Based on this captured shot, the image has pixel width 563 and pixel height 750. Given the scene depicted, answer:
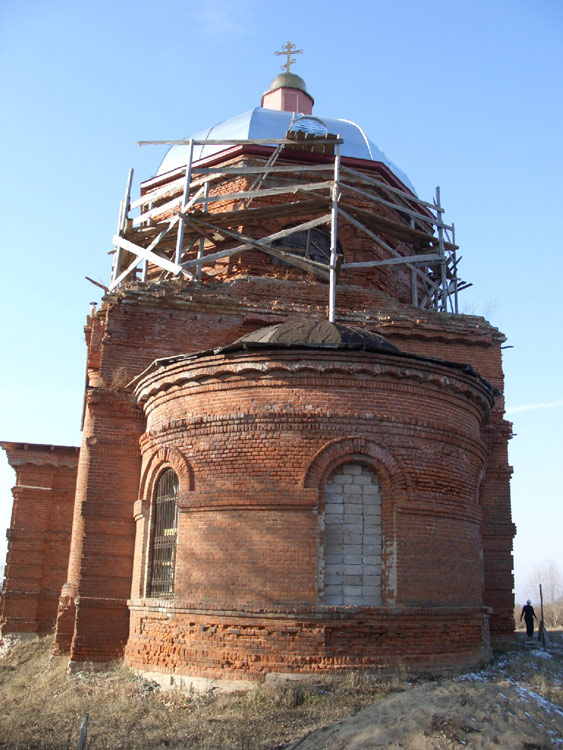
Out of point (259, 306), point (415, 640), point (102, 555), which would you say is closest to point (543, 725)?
point (415, 640)

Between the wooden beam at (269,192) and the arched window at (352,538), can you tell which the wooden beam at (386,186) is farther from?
the arched window at (352,538)

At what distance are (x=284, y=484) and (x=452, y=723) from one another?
13.0 feet

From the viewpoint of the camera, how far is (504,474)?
14531mm

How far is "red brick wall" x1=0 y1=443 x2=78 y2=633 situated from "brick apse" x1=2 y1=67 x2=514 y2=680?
383cm

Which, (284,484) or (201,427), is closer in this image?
(284,484)

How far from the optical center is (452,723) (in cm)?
707

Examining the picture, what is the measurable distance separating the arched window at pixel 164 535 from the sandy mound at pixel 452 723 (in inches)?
161

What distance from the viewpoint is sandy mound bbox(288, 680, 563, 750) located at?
684 centimetres

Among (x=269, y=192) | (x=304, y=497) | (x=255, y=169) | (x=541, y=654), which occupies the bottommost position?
(x=541, y=654)

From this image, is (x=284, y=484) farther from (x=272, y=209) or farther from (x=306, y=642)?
(x=272, y=209)

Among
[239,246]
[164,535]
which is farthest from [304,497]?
[239,246]

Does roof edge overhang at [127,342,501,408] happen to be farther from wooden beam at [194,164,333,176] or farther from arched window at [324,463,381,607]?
wooden beam at [194,164,333,176]

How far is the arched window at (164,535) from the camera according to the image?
1106 centimetres

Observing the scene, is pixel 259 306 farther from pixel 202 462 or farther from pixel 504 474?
pixel 504 474
